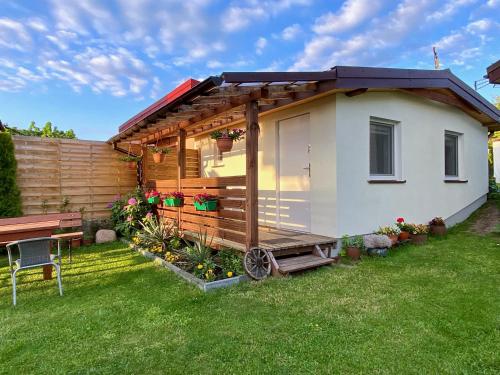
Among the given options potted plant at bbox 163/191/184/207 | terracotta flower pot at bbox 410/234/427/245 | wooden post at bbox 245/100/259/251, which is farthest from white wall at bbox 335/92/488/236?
potted plant at bbox 163/191/184/207

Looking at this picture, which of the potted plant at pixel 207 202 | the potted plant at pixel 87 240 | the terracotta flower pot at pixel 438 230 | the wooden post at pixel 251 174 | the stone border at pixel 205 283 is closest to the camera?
the stone border at pixel 205 283

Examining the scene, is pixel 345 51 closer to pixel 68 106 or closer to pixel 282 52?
pixel 282 52

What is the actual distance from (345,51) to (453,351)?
526 inches

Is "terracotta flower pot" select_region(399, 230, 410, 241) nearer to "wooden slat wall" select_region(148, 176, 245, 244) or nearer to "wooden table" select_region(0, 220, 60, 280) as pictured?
"wooden slat wall" select_region(148, 176, 245, 244)

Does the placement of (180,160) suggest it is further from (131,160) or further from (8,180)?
(8,180)

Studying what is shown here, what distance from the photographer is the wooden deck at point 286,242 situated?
4.57 meters

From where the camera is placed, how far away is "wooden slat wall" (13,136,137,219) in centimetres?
686

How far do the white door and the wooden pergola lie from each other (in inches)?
19.5

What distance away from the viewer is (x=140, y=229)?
23.8 feet

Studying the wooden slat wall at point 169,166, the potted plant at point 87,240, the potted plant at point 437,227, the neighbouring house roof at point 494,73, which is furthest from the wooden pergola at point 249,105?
the potted plant at point 437,227

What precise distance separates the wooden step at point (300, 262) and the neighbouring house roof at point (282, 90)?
2375 millimetres

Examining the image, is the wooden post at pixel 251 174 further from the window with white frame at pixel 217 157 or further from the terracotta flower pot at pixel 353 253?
the window with white frame at pixel 217 157

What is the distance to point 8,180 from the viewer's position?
646cm

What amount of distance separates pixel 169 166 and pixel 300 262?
18.2 feet
